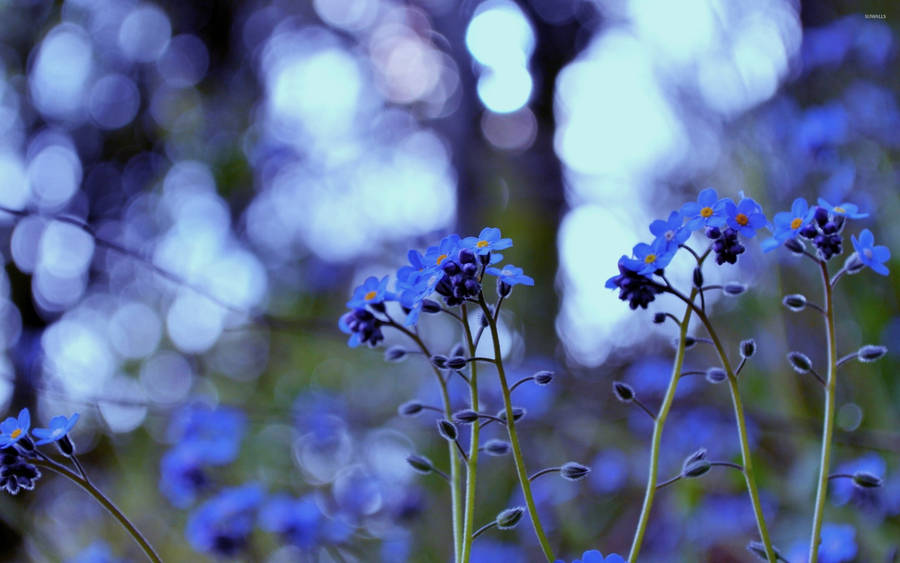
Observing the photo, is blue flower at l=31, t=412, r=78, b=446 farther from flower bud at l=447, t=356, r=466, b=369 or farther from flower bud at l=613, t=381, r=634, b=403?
flower bud at l=613, t=381, r=634, b=403

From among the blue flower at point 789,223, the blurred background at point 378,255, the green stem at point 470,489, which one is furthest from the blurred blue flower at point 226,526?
the blue flower at point 789,223

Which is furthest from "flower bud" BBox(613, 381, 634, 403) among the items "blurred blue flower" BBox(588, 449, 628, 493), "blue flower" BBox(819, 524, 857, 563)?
"blurred blue flower" BBox(588, 449, 628, 493)

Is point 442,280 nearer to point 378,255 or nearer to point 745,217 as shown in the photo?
point 745,217

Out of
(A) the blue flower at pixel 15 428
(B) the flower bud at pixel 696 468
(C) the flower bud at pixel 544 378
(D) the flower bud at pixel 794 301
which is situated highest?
(D) the flower bud at pixel 794 301

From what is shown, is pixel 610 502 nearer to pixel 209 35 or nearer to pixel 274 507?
pixel 274 507

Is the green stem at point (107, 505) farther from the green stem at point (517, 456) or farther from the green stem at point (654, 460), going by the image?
the green stem at point (654, 460)

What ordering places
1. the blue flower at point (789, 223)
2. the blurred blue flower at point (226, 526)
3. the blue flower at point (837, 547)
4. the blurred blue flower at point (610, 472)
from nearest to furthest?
the blue flower at point (789, 223)
the blue flower at point (837, 547)
the blurred blue flower at point (226, 526)
the blurred blue flower at point (610, 472)

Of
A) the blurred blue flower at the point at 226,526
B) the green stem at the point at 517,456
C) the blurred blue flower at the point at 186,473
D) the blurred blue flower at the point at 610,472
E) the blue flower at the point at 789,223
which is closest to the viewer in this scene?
the green stem at the point at 517,456
